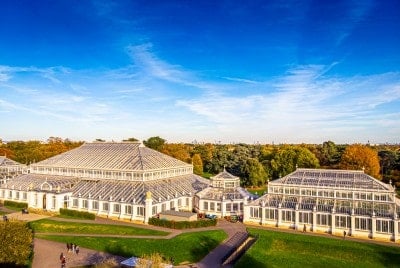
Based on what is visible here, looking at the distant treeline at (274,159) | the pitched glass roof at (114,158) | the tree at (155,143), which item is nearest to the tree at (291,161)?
the distant treeline at (274,159)

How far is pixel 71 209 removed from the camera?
195ft

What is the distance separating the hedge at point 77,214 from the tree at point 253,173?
46160 mm

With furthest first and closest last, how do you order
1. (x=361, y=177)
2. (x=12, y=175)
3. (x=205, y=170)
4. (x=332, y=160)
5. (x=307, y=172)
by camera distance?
(x=205, y=170), (x=332, y=160), (x=12, y=175), (x=307, y=172), (x=361, y=177)

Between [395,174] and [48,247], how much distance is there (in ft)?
267

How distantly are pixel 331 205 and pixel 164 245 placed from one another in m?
24.0

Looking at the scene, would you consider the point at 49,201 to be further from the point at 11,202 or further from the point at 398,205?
the point at 398,205

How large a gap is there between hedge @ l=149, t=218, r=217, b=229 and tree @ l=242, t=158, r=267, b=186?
40264 mm

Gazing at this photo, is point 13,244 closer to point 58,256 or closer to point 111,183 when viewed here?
point 58,256

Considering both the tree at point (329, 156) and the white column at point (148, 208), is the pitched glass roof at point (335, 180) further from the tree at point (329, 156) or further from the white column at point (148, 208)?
the tree at point (329, 156)

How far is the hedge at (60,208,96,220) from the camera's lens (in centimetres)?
5512

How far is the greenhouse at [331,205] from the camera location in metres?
45.2

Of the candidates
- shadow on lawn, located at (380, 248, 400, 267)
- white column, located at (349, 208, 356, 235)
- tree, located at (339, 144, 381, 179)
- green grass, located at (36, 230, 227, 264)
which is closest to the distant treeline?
tree, located at (339, 144, 381, 179)

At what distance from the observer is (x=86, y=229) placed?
49281mm

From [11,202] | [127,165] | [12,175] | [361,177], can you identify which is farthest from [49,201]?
[361,177]
